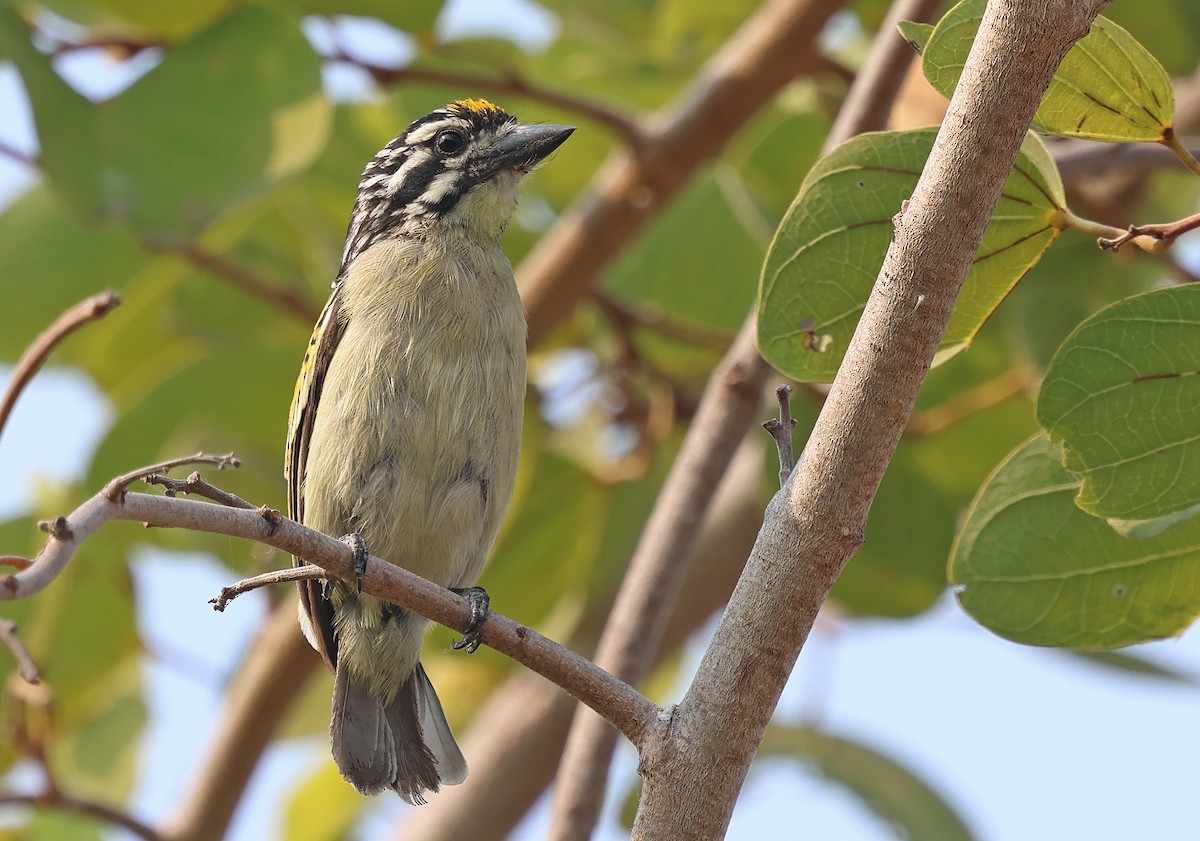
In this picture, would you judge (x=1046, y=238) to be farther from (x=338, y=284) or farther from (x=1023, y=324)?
(x=338, y=284)

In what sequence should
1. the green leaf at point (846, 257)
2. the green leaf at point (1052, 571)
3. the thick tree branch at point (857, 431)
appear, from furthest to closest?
1. the green leaf at point (1052, 571)
2. the green leaf at point (846, 257)
3. the thick tree branch at point (857, 431)

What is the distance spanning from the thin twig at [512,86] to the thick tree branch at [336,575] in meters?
2.47

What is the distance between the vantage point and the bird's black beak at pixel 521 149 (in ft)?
13.7

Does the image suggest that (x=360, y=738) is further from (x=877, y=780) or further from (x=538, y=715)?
(x=877, y=780)

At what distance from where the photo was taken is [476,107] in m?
4.48

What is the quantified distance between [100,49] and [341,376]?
1.65 m

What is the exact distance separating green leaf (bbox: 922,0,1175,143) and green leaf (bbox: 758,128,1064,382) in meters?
0.18

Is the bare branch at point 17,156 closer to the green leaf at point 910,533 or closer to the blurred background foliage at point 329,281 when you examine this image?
the blurred background foliage at point 329,281

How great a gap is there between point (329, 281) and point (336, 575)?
2.85 meters

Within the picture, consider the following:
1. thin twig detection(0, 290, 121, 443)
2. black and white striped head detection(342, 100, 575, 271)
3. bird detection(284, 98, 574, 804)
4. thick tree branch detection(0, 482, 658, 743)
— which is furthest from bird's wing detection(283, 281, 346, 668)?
thick tree branch detection(0, 482, 658, 743)

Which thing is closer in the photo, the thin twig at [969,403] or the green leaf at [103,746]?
the thin twig at [969,403]

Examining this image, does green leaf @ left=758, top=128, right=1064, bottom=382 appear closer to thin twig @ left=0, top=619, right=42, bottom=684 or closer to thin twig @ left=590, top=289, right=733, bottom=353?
thin twig @ left=0, top=619, right=42, bottom=684

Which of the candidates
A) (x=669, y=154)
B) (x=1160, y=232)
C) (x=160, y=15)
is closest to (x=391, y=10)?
(x=160, y=15)

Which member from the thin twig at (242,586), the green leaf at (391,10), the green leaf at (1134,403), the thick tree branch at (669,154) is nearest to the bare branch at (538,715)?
the thick tree branch at (669,154)
